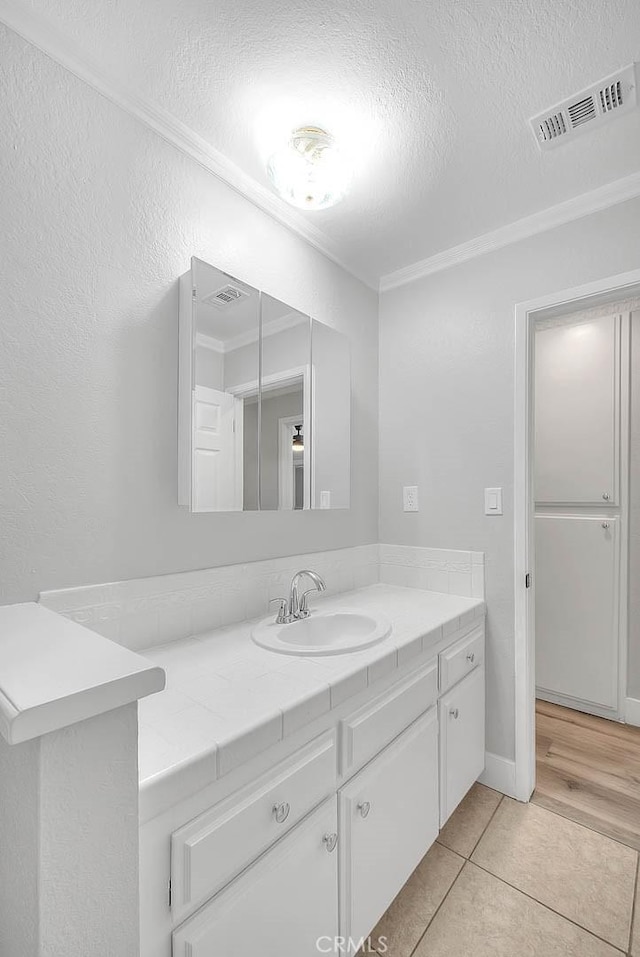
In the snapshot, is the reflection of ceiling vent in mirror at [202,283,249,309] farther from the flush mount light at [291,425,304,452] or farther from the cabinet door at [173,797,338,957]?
the cabinet door at [173,797,338,957]

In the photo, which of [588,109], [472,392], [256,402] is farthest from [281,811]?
[588,109]

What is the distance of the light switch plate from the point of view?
1925 millimetres

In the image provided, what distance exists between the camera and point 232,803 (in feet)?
2.78

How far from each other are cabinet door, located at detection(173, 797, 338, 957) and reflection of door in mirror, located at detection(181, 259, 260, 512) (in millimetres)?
873

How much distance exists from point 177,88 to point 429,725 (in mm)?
2036

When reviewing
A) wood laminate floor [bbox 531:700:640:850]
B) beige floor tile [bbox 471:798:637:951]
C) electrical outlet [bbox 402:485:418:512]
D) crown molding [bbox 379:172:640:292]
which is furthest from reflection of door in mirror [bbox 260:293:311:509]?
wood laminate floor [bbox 531:700:640:850]

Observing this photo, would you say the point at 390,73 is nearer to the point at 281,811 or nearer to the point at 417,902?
the point at 281,811

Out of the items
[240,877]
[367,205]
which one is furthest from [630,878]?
[367,205]

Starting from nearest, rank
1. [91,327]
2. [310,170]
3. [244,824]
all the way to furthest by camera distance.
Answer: [244,824] → [91,327] → [310,170]

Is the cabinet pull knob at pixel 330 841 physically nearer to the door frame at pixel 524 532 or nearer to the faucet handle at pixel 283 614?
the faucet handle at pixel 283 614

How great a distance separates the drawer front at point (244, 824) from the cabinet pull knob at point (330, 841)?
9 cm

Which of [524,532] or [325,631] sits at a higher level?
[524,532]

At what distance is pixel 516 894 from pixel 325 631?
97 cm

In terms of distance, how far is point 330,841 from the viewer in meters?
1.05
